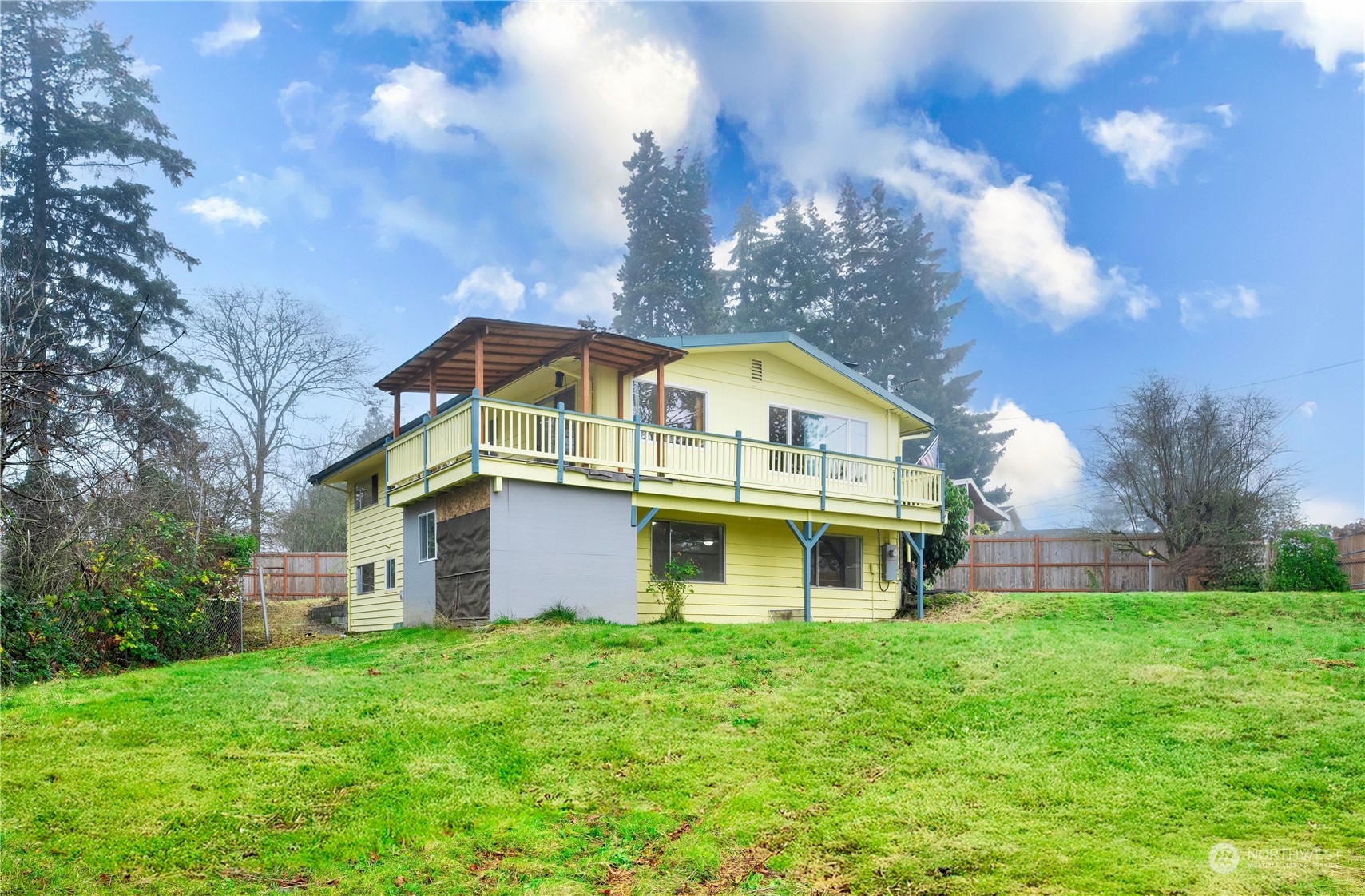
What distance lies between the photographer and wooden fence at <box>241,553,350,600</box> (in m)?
31.2

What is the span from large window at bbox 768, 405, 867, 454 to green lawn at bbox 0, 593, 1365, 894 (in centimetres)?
897

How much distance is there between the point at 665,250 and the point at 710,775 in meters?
44.8

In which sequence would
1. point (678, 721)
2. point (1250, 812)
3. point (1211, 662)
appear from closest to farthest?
point (1250, 812) → point (678, 721) → point (1211, 662)

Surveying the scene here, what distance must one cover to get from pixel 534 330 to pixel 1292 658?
1170 centimetres

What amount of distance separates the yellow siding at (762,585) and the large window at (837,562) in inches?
5.6

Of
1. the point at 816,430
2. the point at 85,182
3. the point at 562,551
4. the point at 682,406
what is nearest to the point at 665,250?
the point at 85,182

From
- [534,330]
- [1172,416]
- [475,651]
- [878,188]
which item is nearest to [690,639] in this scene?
[475,651]

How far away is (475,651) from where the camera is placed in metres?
13.3

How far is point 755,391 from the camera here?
808 inches

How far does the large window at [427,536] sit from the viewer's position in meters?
18.2

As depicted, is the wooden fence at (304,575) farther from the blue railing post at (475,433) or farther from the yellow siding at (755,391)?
the blue railing post at (475,433)

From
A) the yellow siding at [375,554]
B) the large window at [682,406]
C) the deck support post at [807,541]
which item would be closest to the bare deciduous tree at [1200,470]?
the deck support post at [807,541]

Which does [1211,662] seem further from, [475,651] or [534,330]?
[534,330]

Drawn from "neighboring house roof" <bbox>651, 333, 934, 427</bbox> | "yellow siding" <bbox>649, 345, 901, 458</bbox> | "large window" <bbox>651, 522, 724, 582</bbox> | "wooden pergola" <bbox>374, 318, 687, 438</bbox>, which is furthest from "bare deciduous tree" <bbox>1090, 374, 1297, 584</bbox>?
"wooden pergola" <bbox>374, 318, 687, 438</bbox>
